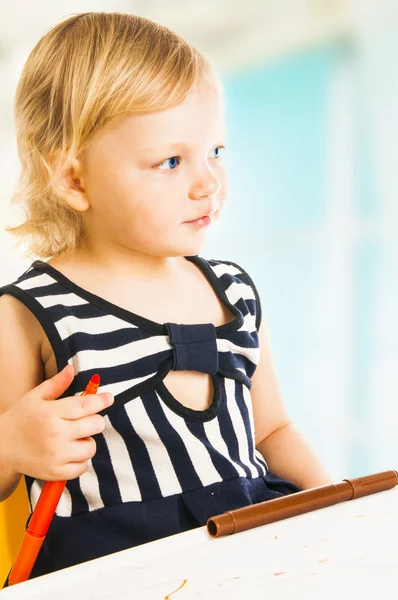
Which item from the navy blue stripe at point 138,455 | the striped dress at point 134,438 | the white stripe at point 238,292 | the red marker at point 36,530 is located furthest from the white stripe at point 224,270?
the red marker at point 36,530

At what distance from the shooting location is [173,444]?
2.73ft

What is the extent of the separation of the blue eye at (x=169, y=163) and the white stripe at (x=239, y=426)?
24cm

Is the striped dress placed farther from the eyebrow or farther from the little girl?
the eyebrow

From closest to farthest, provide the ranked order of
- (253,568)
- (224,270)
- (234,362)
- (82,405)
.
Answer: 1. (253,568)
2. (82,405)
3. (234,362)
4. (224,270)

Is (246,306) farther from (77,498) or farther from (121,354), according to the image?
(77,498)

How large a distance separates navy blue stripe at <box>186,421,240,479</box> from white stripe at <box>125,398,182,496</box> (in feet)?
0.12

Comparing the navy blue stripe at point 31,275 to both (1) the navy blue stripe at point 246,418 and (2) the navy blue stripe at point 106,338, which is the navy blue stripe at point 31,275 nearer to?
(2) the navy blue stripe at point 106,338

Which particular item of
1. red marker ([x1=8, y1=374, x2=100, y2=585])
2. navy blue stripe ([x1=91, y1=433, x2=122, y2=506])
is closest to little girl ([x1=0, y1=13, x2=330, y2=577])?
navy blue stripe ([x1=91, y1=433, x2=122, y2=506])

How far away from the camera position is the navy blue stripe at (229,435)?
871 mm

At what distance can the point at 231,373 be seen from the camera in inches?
35.2

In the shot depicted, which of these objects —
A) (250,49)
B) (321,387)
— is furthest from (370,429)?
(250,49)

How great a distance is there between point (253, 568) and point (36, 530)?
0.61ft

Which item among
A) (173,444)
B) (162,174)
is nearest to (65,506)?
(173,444)

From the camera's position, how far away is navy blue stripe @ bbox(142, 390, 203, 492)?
0.83m
